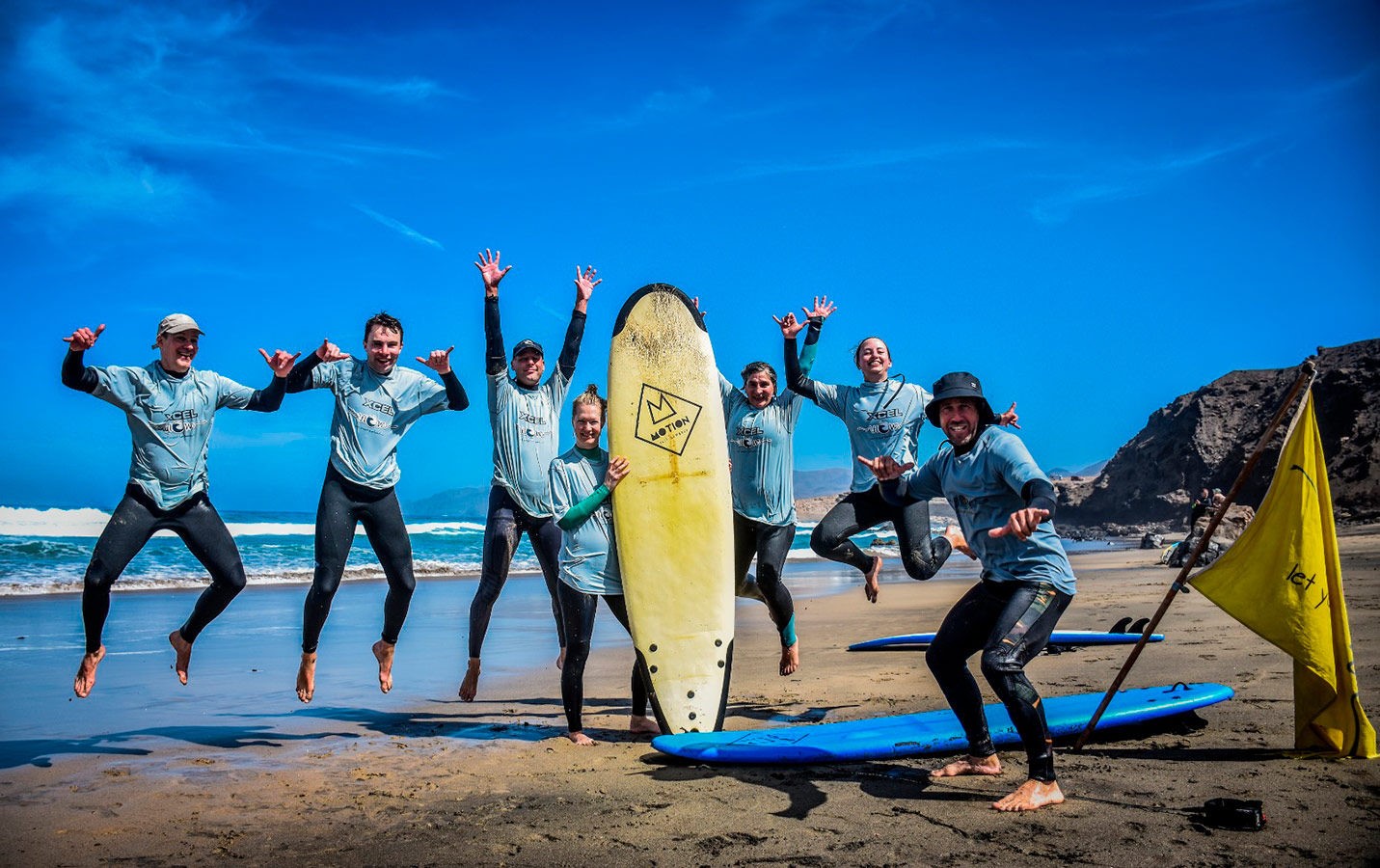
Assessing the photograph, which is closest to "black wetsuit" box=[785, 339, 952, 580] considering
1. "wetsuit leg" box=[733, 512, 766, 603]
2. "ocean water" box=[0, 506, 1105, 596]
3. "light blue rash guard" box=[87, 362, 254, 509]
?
"wetsuit leg" box=[733, 512, 766, 603]

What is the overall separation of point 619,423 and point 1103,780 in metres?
3.41

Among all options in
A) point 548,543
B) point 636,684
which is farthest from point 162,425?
point 636,684

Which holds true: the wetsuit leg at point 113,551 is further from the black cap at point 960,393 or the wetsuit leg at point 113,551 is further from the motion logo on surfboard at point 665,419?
the black cap at point 960,393

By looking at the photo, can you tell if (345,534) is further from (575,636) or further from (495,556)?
(575,636)

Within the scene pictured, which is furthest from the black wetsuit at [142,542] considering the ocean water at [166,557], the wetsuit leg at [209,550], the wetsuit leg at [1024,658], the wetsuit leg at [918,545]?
the ocean water at [166,557]

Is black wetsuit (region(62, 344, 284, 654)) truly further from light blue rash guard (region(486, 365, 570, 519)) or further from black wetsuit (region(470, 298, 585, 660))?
light blue rash guard (region(486, 365, 570, 519))

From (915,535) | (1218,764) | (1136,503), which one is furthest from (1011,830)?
(1136,503)

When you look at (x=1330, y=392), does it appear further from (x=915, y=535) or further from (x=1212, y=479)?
(x=915, y=535)

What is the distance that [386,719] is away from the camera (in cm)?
637

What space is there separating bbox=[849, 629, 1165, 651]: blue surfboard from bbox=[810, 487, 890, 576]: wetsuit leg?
138 centimetres

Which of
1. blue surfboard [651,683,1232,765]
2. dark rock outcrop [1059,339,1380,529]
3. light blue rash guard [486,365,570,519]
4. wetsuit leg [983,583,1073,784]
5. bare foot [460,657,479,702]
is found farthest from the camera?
dark rock outcrop [1059,339,1380,529]

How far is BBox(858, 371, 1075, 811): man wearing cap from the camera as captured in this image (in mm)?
3982

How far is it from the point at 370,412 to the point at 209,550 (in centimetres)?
123

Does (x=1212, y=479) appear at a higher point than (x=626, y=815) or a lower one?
higher
